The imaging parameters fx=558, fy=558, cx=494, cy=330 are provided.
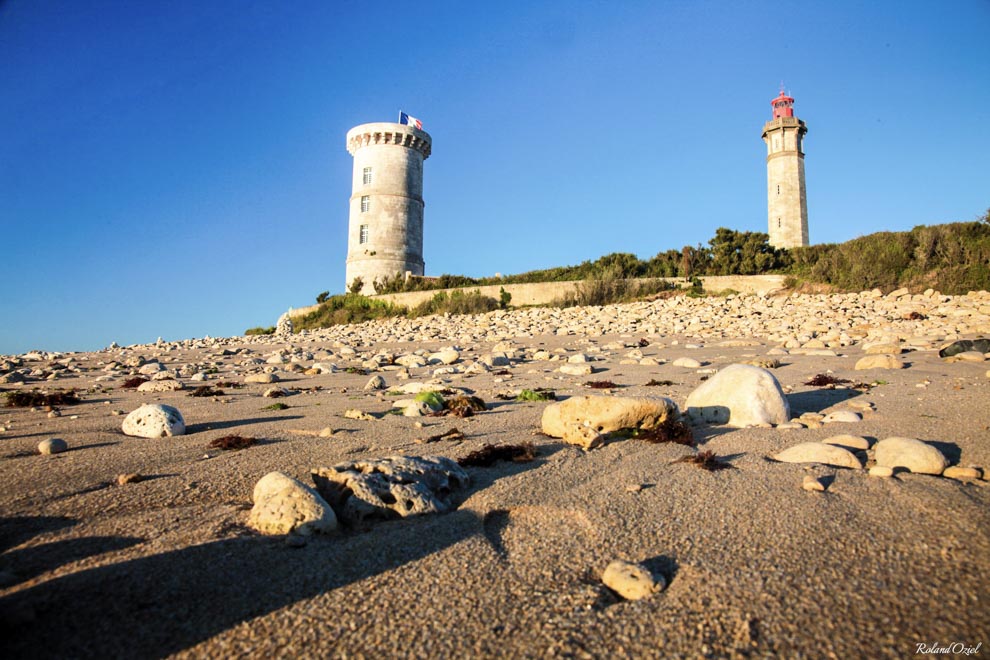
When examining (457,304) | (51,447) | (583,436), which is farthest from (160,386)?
(457,304)

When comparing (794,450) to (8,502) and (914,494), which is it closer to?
(914,494)

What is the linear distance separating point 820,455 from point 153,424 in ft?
15.6

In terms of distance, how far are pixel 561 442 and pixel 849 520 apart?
6.22 ft

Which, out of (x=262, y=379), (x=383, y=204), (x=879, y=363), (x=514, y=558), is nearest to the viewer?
(x=514, y=558)

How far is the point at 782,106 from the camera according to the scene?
37.8 m

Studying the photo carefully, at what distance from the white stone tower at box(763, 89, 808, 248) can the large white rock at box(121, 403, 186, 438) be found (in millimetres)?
37015

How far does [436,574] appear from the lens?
2.19m

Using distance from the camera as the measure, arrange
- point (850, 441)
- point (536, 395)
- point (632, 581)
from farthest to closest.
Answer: point (536, 395), point (850, 441), point (632, 581)

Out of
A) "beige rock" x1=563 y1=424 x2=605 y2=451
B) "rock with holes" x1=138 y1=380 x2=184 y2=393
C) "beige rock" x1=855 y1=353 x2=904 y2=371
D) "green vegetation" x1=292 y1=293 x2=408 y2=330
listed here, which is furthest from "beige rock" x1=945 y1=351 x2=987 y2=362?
"green vegetation" x1=292 y1=293 x2=408 y2=330

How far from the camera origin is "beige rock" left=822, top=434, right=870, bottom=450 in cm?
362

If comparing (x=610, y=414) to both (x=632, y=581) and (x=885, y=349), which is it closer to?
(x=632, y=581)

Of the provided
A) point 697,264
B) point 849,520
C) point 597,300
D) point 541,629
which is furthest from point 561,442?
point 697,264

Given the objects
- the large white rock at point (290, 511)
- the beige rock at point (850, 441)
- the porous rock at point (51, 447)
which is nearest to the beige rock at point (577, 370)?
the beige rock at point (850, 441)

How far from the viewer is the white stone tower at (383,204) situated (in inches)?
1294
